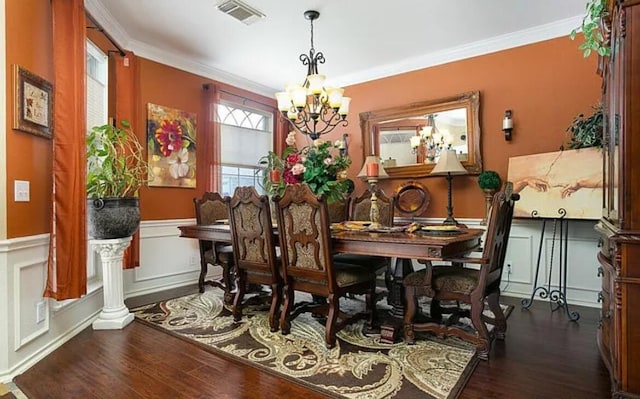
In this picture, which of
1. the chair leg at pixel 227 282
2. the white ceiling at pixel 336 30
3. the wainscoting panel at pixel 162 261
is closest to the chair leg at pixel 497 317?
the chair leg at pixel 227 282

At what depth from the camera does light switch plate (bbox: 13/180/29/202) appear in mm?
2172

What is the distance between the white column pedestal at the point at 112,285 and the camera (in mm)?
2867

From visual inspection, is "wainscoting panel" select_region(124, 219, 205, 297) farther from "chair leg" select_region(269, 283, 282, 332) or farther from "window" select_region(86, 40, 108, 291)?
"chair leg" select_region(269, 283, 282, 332)

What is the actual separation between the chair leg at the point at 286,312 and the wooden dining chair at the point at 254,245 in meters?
0.11

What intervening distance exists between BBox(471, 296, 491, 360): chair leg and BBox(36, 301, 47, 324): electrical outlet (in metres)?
2.87

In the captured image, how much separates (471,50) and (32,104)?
418 cm

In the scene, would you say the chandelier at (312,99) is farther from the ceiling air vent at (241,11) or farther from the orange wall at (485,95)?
the orange wall at (485,95)

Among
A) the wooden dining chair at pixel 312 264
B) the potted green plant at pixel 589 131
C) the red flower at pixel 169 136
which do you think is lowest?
the wooden dining chair at pixel 312 264

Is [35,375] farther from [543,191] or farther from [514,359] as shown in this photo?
[543,191]

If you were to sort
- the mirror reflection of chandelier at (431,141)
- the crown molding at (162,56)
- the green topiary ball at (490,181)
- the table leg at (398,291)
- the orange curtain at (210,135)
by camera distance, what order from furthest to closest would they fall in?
the orange curtain at (210,135) < the mirror reflection of chandelier at (431,141) < the green topiary ball at (490,181) < the crown molding at (162,56) < the table leg at (398,291)

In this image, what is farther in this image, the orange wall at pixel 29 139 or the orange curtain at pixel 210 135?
the orange curtain at pixel 210 135

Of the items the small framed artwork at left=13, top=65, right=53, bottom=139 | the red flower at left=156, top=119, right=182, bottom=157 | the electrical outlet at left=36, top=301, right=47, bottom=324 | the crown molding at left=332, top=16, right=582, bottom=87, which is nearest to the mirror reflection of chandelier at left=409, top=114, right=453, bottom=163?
the crown molding at left=332, top=16, right=582, bottom=87

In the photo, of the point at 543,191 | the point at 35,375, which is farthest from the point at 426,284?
the point at 35,375

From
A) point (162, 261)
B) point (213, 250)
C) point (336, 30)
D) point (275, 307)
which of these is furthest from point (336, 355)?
point (336, 30)
